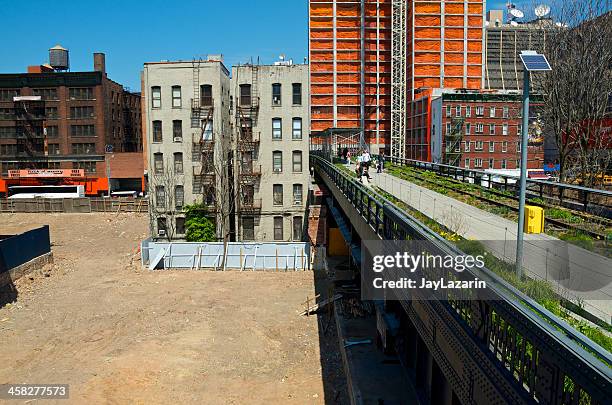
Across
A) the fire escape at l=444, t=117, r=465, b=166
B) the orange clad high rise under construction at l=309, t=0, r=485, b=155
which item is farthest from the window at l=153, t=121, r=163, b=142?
the orange clad high rise under construction at l=309, t=0, r=485, b=155

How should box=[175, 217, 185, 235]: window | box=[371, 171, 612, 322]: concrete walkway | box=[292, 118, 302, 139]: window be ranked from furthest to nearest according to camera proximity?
box=[175, 217, 185, 235]: window, box=[292, 118, 302, 139]: window, box=[371, 171, 612, 322]: concrete walkway

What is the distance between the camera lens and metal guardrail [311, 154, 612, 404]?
13.0ft

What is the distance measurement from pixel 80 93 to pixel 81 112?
253cm

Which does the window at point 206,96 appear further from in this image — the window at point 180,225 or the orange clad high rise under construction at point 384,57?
the orange clad high rise under construction at point 384,57

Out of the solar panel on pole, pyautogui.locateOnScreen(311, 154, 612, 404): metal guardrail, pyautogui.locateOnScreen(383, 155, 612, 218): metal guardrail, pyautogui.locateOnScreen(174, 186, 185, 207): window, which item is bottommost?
pyautogui.locateOnScreen(174, 186, 185, 207): window

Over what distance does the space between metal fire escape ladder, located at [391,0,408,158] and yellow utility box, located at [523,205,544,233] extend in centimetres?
8004

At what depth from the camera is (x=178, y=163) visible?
A: 142 ft

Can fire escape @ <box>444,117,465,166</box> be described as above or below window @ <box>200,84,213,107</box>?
below

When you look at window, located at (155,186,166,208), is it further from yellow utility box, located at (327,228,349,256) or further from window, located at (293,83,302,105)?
yellow utility box, located at (327,228,349,256)

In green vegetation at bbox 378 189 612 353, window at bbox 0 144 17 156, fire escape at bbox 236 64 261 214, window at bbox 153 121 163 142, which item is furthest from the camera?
window at bbox 0 144 17 156

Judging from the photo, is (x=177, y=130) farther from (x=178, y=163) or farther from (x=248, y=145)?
(x=248, y=145)

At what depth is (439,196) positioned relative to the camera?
19.4 meters

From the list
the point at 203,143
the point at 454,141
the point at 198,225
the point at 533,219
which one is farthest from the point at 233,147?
the point at 533,219

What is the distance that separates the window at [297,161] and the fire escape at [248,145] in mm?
3093
